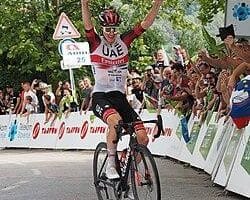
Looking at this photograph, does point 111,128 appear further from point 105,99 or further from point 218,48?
point 218,48

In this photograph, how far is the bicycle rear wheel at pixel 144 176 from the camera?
7.80m

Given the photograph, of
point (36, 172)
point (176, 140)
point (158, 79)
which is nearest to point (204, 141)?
point (176, 140)

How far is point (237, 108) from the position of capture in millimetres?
10336

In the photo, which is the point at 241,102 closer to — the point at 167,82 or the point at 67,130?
the point at 167,82

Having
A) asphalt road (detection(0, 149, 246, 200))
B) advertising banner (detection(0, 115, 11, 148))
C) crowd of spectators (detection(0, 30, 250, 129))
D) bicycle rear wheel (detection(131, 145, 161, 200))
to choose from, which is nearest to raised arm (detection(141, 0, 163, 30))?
bicycle rear wheel (detection(131, 145, 161, 200))

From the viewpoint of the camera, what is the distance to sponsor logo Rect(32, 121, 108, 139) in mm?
22516

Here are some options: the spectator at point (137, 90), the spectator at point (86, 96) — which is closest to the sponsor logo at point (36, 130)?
the spectator at point (86, 96)

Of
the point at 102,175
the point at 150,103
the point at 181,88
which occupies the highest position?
the point at 102,175

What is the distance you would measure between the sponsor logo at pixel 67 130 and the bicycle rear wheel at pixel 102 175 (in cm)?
1271

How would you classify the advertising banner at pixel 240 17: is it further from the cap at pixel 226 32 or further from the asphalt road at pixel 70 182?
the asphalt road at pixel 70 182

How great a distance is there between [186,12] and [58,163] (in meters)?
16.9

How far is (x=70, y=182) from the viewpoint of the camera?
41.3 ft

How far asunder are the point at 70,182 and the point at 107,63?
164 inches

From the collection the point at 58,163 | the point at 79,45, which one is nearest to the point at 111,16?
the point at 58,163
